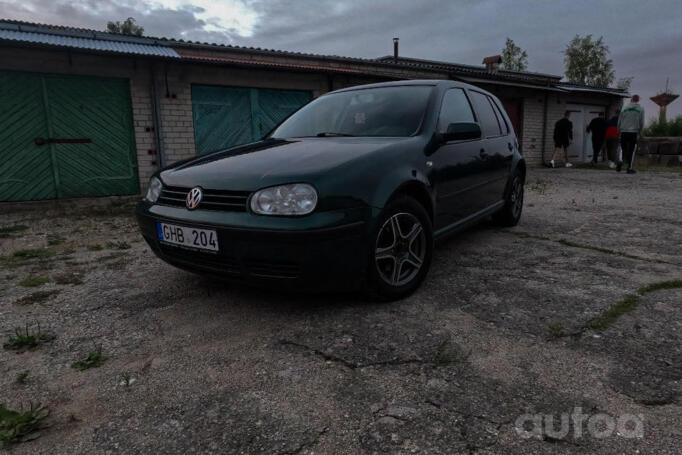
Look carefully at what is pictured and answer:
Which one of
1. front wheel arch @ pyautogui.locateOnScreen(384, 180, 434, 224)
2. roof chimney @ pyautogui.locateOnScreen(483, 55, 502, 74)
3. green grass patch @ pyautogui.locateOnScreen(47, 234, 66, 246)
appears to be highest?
roof chimney @ pyautogui.locateOnScreen(483, 55, 502, 74)

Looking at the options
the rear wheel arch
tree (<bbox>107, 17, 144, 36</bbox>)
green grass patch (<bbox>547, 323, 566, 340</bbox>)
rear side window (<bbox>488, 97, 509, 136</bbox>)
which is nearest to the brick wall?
rear side window (<bbox>488, 97, 509, 136</bbox>)

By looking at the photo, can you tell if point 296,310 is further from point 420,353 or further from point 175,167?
point 175,167

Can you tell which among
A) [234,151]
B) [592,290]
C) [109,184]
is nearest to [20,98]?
[109,184]

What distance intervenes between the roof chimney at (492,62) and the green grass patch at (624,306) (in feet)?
59.9

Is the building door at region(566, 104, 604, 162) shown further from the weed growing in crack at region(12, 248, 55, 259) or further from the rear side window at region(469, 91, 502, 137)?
the weed growing in crack at region(12, 248, 55, 259)

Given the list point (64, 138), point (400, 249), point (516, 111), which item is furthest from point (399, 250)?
point (516, 111)

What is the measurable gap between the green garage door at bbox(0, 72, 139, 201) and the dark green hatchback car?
590 centimetres

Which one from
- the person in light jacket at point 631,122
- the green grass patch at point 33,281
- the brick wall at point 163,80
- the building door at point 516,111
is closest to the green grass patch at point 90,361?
the green grass patch at point 33,281

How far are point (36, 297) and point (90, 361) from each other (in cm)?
125

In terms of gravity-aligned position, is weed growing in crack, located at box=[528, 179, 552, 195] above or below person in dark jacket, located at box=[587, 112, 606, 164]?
below

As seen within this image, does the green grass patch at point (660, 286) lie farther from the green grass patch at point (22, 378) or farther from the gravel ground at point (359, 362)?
the green grass patch at point (22, 378)

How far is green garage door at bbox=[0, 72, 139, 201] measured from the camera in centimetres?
734

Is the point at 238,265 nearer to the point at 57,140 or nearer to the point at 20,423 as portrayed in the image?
the point at 20,423

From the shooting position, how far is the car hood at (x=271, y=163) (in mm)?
2318
